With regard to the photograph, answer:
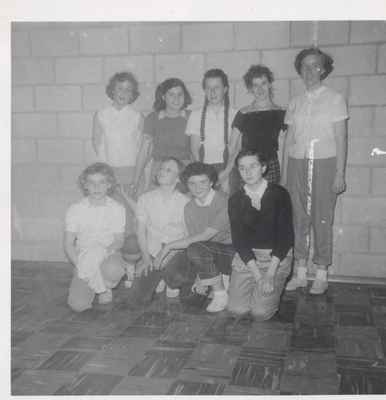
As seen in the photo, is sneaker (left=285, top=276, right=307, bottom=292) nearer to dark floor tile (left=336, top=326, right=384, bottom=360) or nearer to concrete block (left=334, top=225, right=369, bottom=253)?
concrete block (left=334, top=225, right=369, bottom=253)

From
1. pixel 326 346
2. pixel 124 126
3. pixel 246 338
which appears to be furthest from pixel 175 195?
pixel 326 346

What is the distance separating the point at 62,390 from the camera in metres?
1.76

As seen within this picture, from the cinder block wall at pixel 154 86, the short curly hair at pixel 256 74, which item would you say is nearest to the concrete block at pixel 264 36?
the cinder block wall at pixel 154 86

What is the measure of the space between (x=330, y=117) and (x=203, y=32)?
0.86m

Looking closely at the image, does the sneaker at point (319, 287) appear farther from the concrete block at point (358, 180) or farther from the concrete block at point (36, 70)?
the concrete block at point (36, 70)

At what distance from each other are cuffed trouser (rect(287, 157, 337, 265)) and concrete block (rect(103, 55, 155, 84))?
3.14ft

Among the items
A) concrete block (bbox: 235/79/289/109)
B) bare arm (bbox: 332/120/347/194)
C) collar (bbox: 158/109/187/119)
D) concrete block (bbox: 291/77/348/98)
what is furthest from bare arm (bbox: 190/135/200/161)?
bare arm (bbox: 332/120/347/194)

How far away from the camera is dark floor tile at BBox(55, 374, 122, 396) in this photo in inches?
69.2

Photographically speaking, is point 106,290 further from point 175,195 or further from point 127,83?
point 127,83

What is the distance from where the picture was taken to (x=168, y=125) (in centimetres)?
280

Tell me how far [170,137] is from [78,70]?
0.74m

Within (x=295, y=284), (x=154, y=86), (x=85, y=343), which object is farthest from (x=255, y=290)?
(x=154, y=86)

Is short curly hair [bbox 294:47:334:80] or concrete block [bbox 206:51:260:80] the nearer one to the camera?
short curly hair [bbox 294:47:334:80]

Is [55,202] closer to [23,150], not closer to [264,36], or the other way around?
[23,150]
